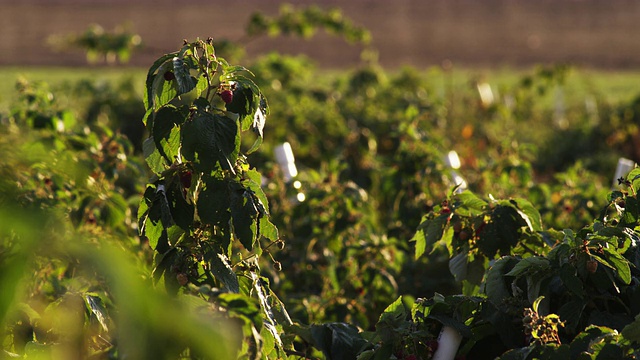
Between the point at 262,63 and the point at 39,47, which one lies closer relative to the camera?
the point at 262,63

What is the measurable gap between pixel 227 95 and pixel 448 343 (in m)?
0.71

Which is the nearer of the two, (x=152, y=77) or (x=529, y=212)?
(x=152, y=77)

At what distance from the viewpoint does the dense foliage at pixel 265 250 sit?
1186 mm

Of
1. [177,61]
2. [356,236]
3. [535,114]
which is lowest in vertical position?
[535,114]

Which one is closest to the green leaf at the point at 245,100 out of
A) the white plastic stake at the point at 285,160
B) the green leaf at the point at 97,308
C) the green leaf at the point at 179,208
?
the green leaf at the point at 179,208

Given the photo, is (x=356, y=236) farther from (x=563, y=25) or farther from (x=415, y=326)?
(x=563, y=25)

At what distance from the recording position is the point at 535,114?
10.8 meters

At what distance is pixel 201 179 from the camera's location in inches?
80.0

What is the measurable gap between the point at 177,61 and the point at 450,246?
106cm

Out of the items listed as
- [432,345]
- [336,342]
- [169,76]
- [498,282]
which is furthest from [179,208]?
[498,282]

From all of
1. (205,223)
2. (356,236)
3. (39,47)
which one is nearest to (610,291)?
(205,223)

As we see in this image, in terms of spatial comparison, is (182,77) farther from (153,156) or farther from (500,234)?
(500,234)

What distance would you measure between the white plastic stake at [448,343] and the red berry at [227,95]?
67cm

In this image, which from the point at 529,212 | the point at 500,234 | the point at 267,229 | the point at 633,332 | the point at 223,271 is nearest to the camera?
the point at 633,332
